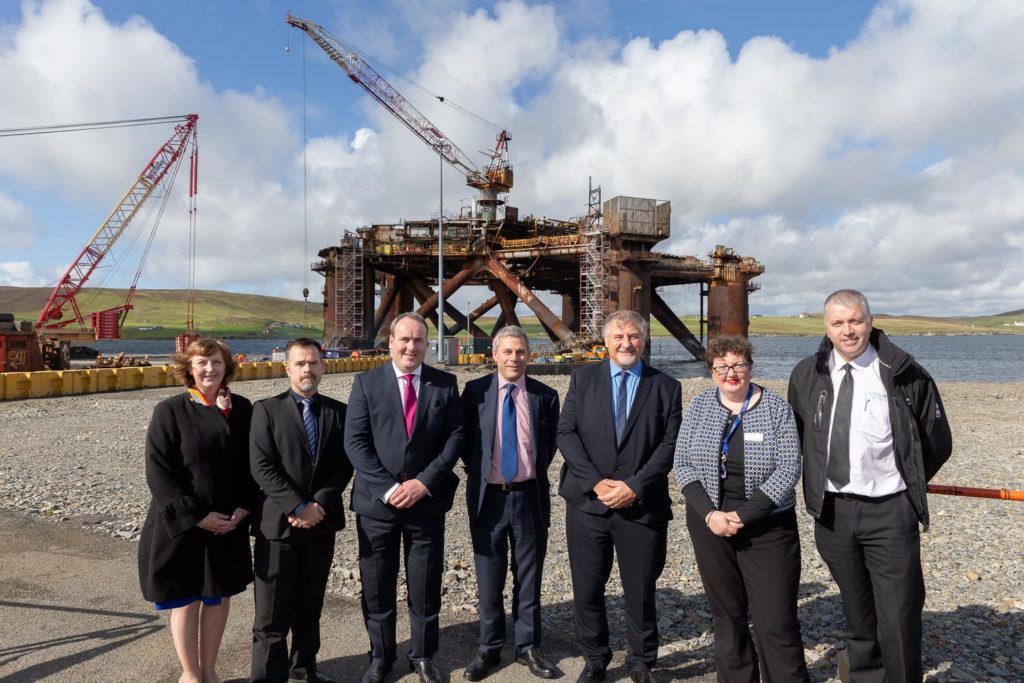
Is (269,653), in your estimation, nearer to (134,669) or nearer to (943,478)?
(134,669)

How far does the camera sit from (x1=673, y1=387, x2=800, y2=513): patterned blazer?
3.84 metres

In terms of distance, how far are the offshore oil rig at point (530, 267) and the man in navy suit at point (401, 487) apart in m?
40.0

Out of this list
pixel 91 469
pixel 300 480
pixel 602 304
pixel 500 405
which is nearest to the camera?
pixel 300 480

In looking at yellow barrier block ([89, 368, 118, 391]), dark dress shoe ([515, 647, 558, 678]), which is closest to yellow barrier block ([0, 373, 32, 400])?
yellow barrier block ([89, 368, 118, 391])

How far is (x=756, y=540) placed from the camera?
154 inches

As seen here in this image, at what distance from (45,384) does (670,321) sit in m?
44.1

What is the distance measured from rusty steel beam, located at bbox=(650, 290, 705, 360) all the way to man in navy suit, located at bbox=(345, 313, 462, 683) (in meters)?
48.9

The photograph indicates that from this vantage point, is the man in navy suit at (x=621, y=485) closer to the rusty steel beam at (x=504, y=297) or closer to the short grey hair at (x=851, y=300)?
the short grey hair at (x=851, y=300)

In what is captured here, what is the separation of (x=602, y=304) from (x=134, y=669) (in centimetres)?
4185

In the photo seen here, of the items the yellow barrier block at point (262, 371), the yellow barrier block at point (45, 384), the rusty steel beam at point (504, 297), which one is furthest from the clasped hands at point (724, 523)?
the rusty steel beam at point (504, 297)

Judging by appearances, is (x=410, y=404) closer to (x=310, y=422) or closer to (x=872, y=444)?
(x=310, y=422)

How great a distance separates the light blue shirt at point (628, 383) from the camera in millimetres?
4492

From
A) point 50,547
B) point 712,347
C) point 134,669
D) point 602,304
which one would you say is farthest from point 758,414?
point 602,304

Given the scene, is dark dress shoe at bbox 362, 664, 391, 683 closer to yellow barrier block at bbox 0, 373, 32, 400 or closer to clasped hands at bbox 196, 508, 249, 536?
clasped hands at bbox 196, 508, 249, 536
